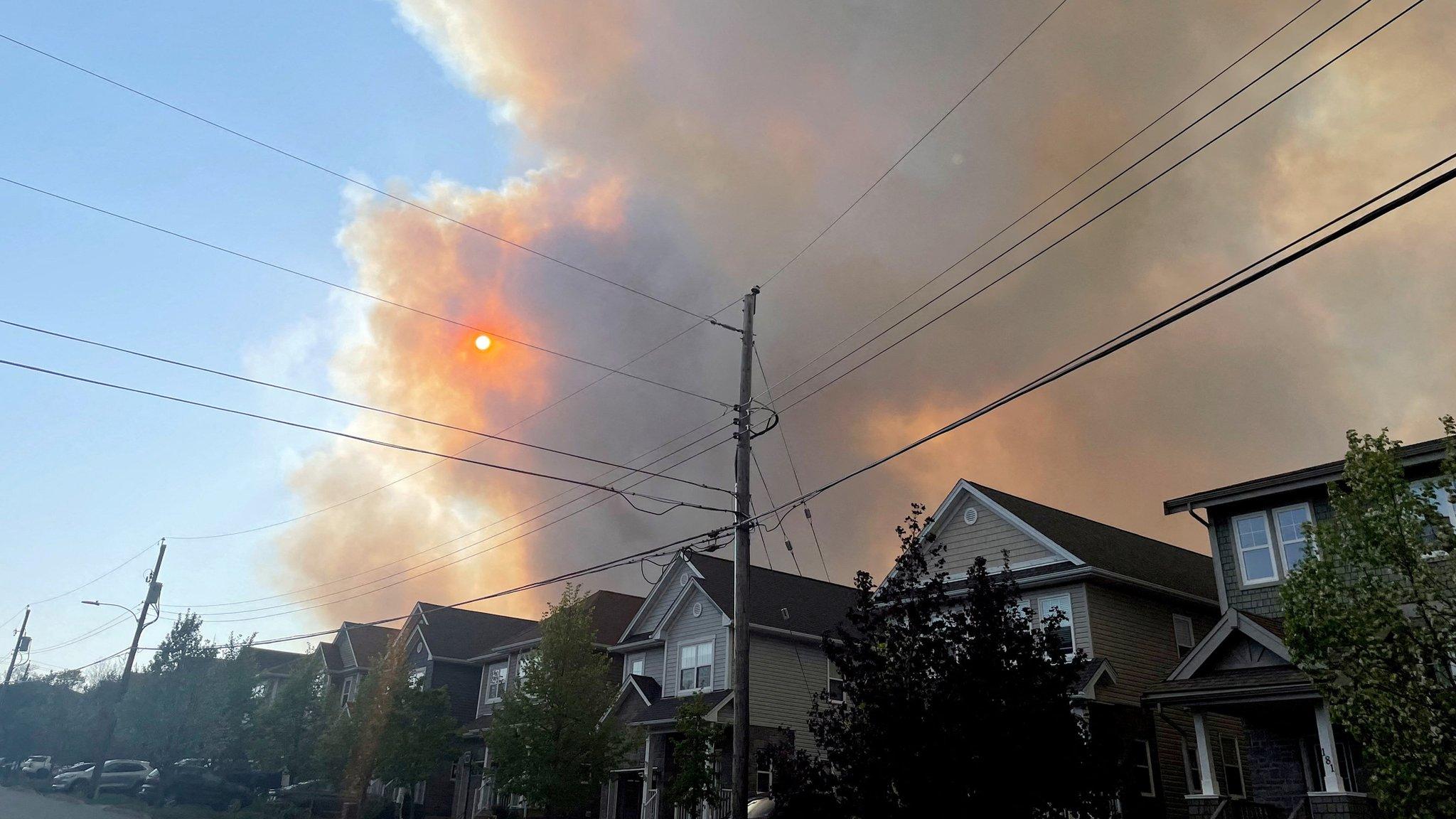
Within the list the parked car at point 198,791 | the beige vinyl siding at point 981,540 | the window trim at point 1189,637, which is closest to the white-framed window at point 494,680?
the parked car at point 198,791

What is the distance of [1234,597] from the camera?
76.0 feet

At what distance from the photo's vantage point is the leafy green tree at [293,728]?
45.4 meters

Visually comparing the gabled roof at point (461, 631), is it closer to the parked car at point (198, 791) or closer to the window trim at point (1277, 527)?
the parked car at point (198, 791)

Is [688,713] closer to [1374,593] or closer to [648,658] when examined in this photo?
[648,658]

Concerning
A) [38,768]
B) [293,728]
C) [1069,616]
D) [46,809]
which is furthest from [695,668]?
[38,768]

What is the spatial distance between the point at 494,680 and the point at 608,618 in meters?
7.83

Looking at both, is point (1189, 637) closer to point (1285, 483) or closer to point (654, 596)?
point (1285, 483)

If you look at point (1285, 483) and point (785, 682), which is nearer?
point (1285, 483)

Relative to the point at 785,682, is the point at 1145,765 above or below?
below

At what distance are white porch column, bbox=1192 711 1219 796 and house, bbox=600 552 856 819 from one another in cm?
1430

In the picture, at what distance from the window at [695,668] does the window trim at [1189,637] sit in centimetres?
1642

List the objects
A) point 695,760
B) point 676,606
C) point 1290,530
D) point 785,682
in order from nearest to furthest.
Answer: point 1290,530, point 695,760, point 785,682, point 676,606

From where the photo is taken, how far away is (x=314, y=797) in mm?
44031

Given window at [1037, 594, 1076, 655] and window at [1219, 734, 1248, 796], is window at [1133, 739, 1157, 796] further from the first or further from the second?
window at [1037, 594, 1076, 655]
